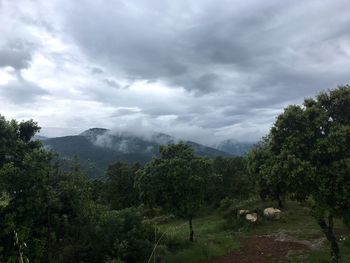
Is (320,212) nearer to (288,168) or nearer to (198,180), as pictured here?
(288,168)

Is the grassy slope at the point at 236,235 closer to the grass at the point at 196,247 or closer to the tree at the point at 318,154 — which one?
the grass at the point at 196,247

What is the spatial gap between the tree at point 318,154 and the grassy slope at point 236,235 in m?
5.71

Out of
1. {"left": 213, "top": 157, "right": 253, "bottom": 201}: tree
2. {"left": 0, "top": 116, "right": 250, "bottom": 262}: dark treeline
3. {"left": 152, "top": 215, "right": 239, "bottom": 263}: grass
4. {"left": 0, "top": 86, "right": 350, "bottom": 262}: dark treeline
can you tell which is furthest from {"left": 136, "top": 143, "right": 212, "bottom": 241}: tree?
{"left": 213, "top": 157, "right": 253, "bottom": 201}: tree

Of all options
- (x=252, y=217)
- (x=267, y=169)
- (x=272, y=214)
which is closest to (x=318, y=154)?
(x=267, y=169)

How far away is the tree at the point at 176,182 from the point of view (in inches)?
1220

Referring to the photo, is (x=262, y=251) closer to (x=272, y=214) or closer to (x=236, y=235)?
(x=236, y=235)

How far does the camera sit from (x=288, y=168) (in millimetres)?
20141

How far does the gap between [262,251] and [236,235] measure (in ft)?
25.5

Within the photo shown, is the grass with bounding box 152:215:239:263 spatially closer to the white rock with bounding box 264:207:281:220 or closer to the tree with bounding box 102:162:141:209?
the white rock with bounding box 264:207:281:220

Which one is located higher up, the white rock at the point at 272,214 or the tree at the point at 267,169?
the tree at the point at 267,169

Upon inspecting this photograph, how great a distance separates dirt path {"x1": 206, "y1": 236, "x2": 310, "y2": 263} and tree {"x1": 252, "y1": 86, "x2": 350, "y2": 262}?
667 centimetres

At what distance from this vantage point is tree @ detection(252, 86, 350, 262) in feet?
64.3

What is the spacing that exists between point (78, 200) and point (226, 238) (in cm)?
1754

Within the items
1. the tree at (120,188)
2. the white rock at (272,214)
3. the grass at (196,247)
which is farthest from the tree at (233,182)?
the grass at (196,247)
